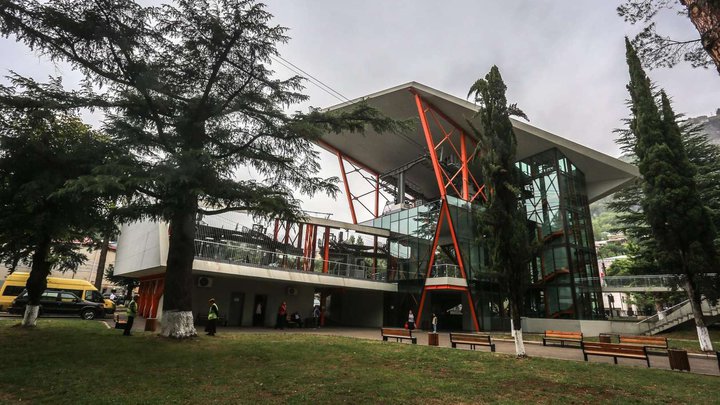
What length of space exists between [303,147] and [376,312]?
19.1 m

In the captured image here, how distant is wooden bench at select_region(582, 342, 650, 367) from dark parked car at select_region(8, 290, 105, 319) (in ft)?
79.9

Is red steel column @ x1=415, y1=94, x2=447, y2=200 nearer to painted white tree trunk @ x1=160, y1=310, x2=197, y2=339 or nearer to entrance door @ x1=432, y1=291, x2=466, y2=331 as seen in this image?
entrance door @ x1=432, y1=291, x2=466, y2=331

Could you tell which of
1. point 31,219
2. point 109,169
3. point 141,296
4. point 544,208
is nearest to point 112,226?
point 31,219

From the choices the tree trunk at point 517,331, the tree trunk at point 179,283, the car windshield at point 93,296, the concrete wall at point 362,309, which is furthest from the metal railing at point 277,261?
the tree trunk at point 517,331

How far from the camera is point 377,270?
26328mm

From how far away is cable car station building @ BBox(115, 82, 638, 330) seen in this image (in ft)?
71.3

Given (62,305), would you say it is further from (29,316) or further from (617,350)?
(617,350)

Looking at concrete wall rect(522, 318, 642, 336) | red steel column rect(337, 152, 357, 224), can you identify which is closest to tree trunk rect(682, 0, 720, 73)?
concrete wall rect(522, 318, 642, 336)

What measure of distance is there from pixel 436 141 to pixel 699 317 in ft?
74.0

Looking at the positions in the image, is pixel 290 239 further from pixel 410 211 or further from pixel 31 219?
pixel 31 219

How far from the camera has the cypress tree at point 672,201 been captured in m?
15.2

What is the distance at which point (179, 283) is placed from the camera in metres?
12.0

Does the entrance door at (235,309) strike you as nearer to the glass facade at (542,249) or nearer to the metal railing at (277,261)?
the metal railing at (277,261)

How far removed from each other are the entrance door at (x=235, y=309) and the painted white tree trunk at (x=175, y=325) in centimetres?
1093
